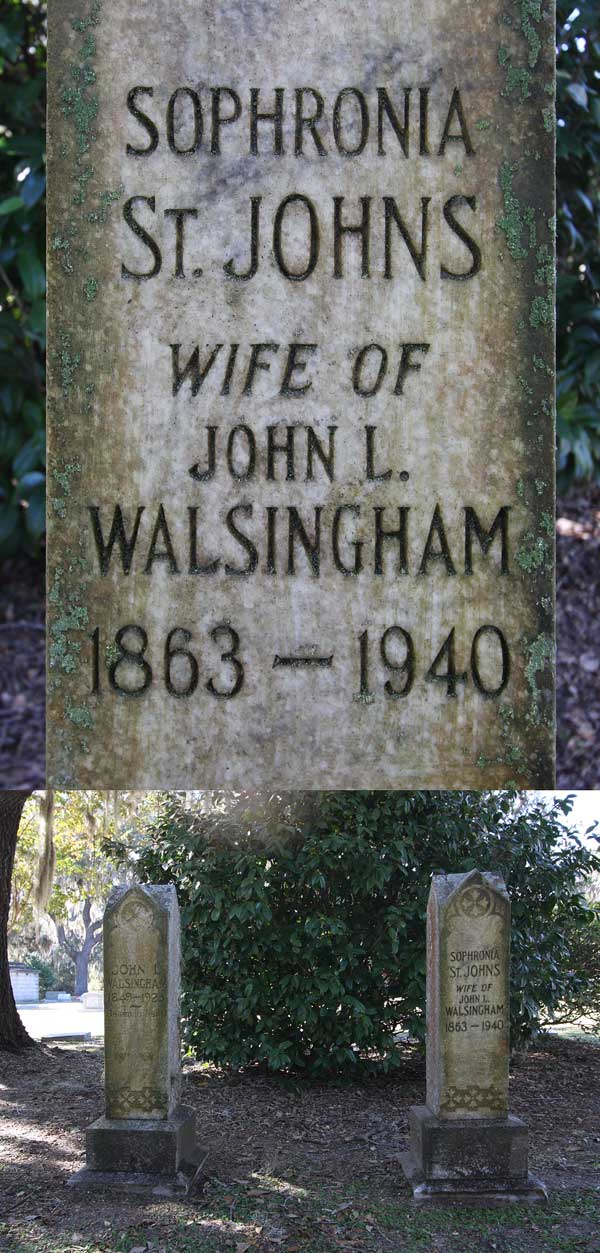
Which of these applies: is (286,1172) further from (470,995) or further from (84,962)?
(84,962)

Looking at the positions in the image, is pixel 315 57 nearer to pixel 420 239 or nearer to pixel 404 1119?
pixel 420 239

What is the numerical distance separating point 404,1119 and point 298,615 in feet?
25.8

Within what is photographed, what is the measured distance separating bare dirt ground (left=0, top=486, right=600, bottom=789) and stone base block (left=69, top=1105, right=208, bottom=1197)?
2850 millimetres

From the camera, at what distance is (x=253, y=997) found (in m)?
9.28

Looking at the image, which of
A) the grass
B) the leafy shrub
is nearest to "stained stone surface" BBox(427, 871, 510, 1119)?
the grass

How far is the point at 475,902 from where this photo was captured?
6.85 m

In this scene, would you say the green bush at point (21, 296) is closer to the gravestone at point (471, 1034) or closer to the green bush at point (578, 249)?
the green bush at point (578, 249)

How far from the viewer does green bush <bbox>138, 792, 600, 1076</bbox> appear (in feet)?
30.2

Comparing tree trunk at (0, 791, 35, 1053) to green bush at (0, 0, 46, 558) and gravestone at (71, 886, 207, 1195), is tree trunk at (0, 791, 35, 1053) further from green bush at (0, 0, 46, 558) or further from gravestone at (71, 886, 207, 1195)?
green bush at (0, 0, 46, 558)

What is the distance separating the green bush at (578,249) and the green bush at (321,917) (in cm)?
434

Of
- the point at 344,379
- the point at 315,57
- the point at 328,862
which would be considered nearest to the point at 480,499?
the point at 344,379

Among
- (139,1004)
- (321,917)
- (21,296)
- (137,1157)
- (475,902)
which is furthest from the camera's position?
(321,917)

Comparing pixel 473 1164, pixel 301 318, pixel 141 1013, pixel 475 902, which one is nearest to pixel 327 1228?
pixel 473 1164

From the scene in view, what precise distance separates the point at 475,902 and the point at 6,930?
621cm
